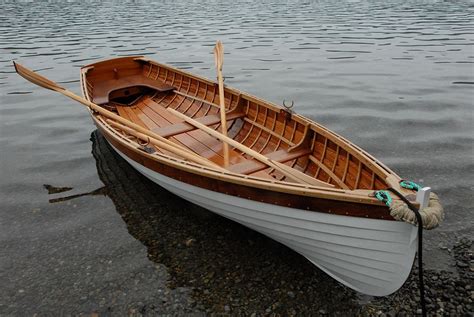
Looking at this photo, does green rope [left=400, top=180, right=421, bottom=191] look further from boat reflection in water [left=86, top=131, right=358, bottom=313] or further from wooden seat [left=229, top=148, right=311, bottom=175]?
wooden seat [left=229, top=148, right=311, bottom=175]

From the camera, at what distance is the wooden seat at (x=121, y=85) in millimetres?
13133

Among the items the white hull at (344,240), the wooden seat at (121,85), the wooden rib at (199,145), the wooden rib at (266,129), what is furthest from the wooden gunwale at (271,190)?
the wooden seat at (121,85)

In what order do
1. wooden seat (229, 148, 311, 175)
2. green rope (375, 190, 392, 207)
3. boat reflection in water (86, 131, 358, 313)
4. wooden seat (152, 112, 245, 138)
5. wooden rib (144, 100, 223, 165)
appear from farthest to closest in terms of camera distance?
wooden seat (152, 112, 245, 138), wooden rib (144, 100, 223, 165), wooden seat (229, 148, 311, 175), boat reflection in water (86, 131, 358, 313), green rope (375, 190, 392, 207)

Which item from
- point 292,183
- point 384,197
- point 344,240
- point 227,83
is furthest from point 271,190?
point 227,83

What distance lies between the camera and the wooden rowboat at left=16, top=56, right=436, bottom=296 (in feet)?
16.8

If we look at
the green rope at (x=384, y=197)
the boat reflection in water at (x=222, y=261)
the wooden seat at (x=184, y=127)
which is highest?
the green rope at (x=384, y=197)

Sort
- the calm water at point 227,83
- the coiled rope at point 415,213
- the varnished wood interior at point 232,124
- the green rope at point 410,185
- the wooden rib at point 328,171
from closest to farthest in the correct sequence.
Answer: the coiled rope at point 415,213 → the green rope at point 410,185 → the wooden rib at point 328,171 → the varnished wood interior at point 232,124 → the calm water at point 227,83

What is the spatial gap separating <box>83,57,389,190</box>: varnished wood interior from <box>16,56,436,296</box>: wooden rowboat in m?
0.03

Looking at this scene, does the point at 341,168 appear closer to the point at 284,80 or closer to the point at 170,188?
the point at 170,188

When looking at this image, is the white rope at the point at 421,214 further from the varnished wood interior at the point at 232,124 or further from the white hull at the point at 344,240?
the varnished wood interior at the point at 232,124

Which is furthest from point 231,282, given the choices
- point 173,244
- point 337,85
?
point 337,85

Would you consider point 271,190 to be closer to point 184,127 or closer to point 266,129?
point 266,129

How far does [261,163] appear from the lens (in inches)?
311

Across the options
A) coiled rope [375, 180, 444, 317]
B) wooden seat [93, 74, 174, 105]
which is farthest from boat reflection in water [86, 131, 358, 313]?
wooden seat [93, 74, 174, 105]
